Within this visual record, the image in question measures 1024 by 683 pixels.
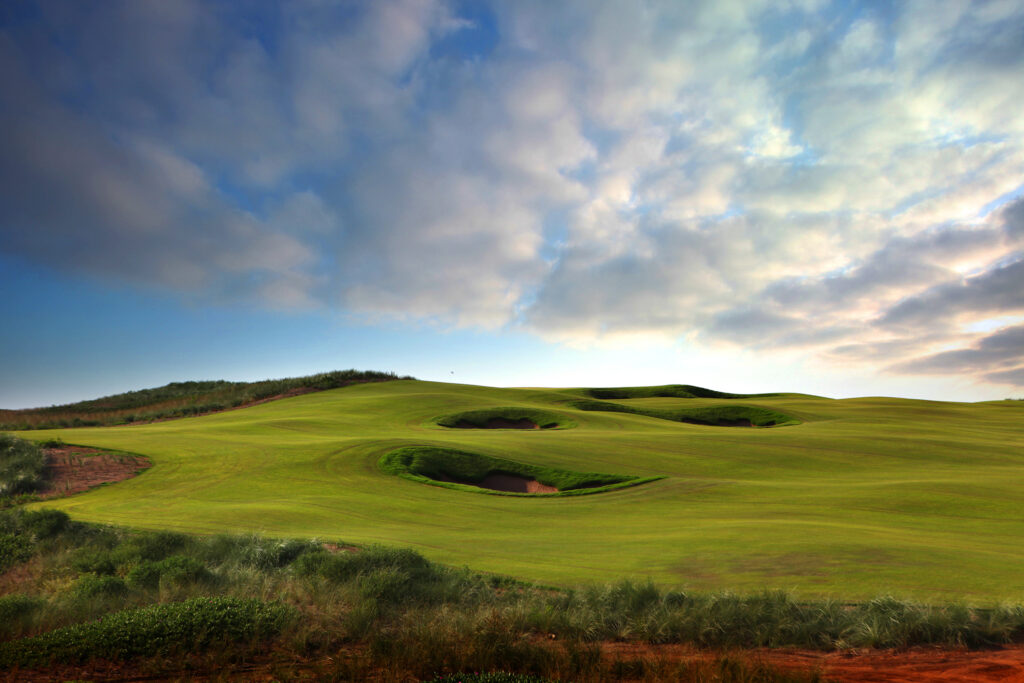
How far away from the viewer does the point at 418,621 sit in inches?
308

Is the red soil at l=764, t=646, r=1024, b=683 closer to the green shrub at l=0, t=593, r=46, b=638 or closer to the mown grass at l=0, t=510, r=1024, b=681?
the mown grass at l=0, t=510, r=1024, b=681

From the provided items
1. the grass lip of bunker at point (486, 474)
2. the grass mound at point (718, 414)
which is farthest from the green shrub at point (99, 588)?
the grass mound at point (718, 414)

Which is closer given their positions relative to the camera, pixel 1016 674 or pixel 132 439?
pixel 1016 674

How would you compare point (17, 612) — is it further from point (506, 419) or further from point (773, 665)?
point (506, 419)

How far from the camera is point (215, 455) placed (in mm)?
22516

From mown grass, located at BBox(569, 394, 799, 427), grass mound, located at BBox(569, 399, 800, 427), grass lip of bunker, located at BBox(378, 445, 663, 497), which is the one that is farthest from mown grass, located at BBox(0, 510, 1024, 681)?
grass mound, located at BBox(569, 399, 800, 427)

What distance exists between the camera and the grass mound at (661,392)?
57.7 metres

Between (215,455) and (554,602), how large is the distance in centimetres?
1862

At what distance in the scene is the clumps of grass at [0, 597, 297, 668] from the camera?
6.74 m

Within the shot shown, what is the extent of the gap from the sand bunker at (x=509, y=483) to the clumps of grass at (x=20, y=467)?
44.7 feet

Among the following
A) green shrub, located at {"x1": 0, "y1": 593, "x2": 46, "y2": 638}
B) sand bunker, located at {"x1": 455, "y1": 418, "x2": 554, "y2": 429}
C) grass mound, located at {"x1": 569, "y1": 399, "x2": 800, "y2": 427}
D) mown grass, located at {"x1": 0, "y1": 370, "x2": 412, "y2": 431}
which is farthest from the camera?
mown grass, located at {"x1": 0, "y1": 370, "x2": 412, "y2": 431}

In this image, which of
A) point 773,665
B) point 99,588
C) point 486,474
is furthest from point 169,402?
point 773,665

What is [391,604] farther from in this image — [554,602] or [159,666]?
[159,666]

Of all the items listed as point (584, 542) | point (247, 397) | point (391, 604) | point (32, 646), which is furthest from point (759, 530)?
point (247, 397)
